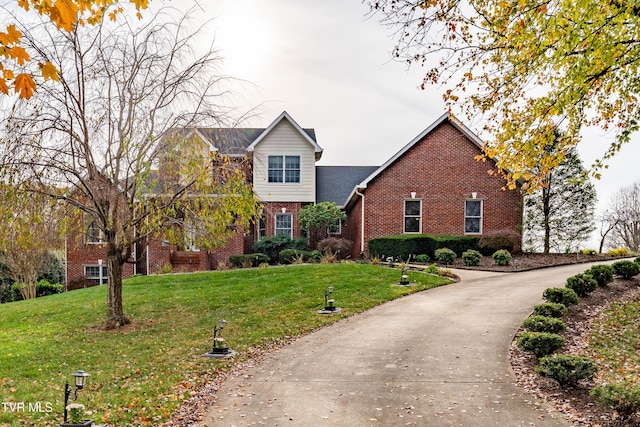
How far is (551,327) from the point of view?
941 cm

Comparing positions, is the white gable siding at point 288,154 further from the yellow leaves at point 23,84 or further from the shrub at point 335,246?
the yellow leaves at point 23,84

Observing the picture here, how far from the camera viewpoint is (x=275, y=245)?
25453 millimetres

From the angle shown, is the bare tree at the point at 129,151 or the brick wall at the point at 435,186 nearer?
the bare tree at the point at 129,151

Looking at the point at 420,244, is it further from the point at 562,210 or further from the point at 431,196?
the point at 562,210

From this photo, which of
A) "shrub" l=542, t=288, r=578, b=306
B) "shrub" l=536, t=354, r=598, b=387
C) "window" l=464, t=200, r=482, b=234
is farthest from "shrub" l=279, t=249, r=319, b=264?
"shrub" l=536, t=354, r=598, b=387

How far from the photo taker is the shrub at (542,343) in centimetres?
849

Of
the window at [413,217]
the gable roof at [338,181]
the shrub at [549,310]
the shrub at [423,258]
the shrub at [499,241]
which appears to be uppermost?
the gable roof at [338,181]

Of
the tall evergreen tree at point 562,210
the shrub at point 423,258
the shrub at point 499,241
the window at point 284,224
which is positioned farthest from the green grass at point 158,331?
the tall evergreen tree at point 562,210

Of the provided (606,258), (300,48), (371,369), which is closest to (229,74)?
(300,48)

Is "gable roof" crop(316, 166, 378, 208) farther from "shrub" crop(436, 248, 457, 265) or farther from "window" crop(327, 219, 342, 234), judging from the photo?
"shrub" crop(436, 248, 457, 265)

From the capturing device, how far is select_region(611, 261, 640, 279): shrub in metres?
15.6

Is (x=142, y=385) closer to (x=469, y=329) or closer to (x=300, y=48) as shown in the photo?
(x=469, y=329)

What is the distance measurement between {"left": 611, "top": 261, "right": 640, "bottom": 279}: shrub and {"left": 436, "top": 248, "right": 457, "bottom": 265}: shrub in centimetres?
674

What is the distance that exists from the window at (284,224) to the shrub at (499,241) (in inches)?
404
